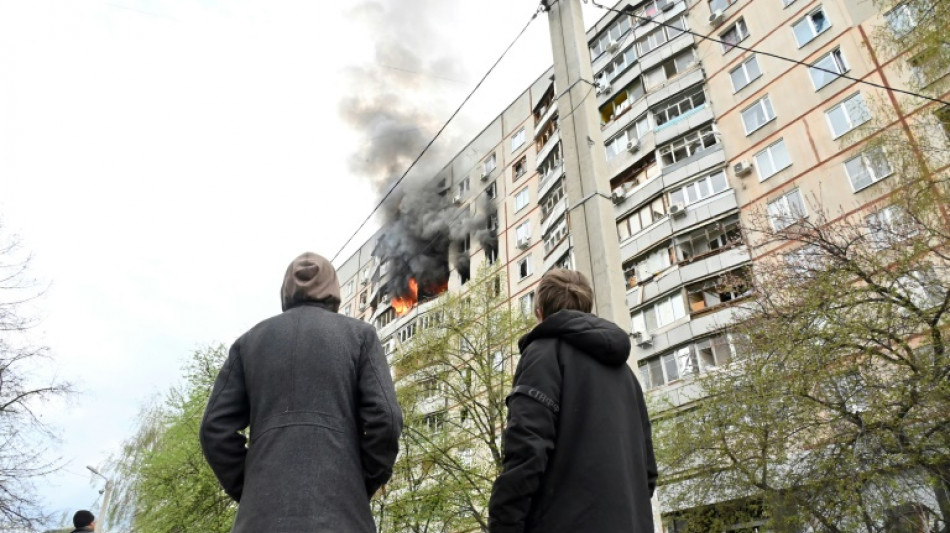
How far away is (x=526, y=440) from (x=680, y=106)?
26.3 m

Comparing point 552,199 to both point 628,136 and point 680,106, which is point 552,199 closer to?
point 628,136

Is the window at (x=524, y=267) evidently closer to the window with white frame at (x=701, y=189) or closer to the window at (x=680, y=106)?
the window with white frame at (x=701, y=189)

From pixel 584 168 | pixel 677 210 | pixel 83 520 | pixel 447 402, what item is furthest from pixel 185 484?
pixel 677 210

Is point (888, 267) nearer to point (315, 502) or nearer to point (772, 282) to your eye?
point (772, 282)

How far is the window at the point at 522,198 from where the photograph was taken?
3356cm

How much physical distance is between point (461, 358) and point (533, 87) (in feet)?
83.9

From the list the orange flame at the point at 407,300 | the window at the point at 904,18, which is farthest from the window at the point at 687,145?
the orange flame at the point at 407,300

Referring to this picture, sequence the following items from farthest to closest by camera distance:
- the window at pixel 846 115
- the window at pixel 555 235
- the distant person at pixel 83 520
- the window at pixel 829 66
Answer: the window at pixel 555 235 < the window at pixel 829 66 < the window at pixel 846 115 < the distant person at pixel 83 520

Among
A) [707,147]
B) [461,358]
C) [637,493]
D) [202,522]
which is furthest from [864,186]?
[202,522]

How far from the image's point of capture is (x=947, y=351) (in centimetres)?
967

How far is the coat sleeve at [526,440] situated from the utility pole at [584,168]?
2710mm

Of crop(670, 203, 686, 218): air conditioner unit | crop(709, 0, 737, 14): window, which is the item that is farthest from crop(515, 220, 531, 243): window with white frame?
crop(709, 0, 737, 14): window

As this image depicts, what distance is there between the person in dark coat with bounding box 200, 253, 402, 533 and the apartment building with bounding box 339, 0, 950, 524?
15280 millimetres

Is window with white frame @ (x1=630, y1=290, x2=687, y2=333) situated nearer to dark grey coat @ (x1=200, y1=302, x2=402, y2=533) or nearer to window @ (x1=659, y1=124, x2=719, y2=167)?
window @ (x1=659, y1=124, x2=719, y2=167)
